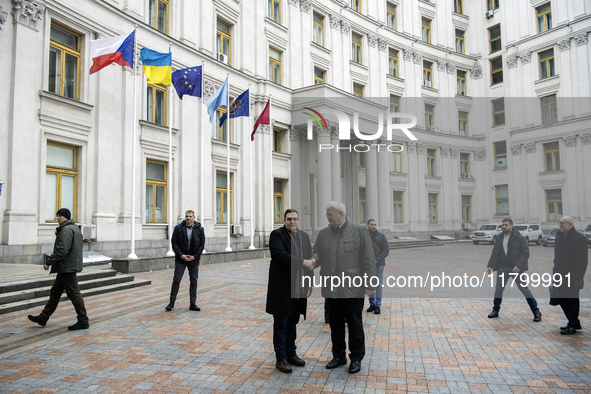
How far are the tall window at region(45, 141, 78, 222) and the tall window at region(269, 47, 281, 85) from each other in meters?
14.2

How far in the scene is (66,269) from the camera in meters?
7.16

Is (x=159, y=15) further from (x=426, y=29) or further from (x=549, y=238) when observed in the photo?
(x=426, y=29)

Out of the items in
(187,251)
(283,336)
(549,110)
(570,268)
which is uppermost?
(549,110)

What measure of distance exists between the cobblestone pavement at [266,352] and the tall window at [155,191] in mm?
9858

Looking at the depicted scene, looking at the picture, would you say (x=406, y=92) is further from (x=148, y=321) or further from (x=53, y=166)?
(x=148, y=321)

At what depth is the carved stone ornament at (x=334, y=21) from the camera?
30.9 metres

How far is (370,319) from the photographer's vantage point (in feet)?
26.3

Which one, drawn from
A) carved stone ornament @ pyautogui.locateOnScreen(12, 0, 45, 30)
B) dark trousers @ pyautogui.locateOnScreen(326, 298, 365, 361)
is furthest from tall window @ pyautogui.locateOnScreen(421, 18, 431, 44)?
dark trousers @ pyautogui.locateOnScreen(326, 298, 365, 361)

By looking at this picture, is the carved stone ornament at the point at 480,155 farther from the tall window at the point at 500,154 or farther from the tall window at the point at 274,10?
the tall window at the point at 274,10

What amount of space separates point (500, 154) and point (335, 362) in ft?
35.2

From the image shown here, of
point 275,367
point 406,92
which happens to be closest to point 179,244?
point 275,367

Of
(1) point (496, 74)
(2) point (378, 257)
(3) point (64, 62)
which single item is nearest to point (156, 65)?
(3) point (64, 62)

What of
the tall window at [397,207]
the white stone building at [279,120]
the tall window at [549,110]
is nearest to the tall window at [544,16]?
the white stone building at [279,120]

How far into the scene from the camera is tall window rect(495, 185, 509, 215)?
1134 centimetres
